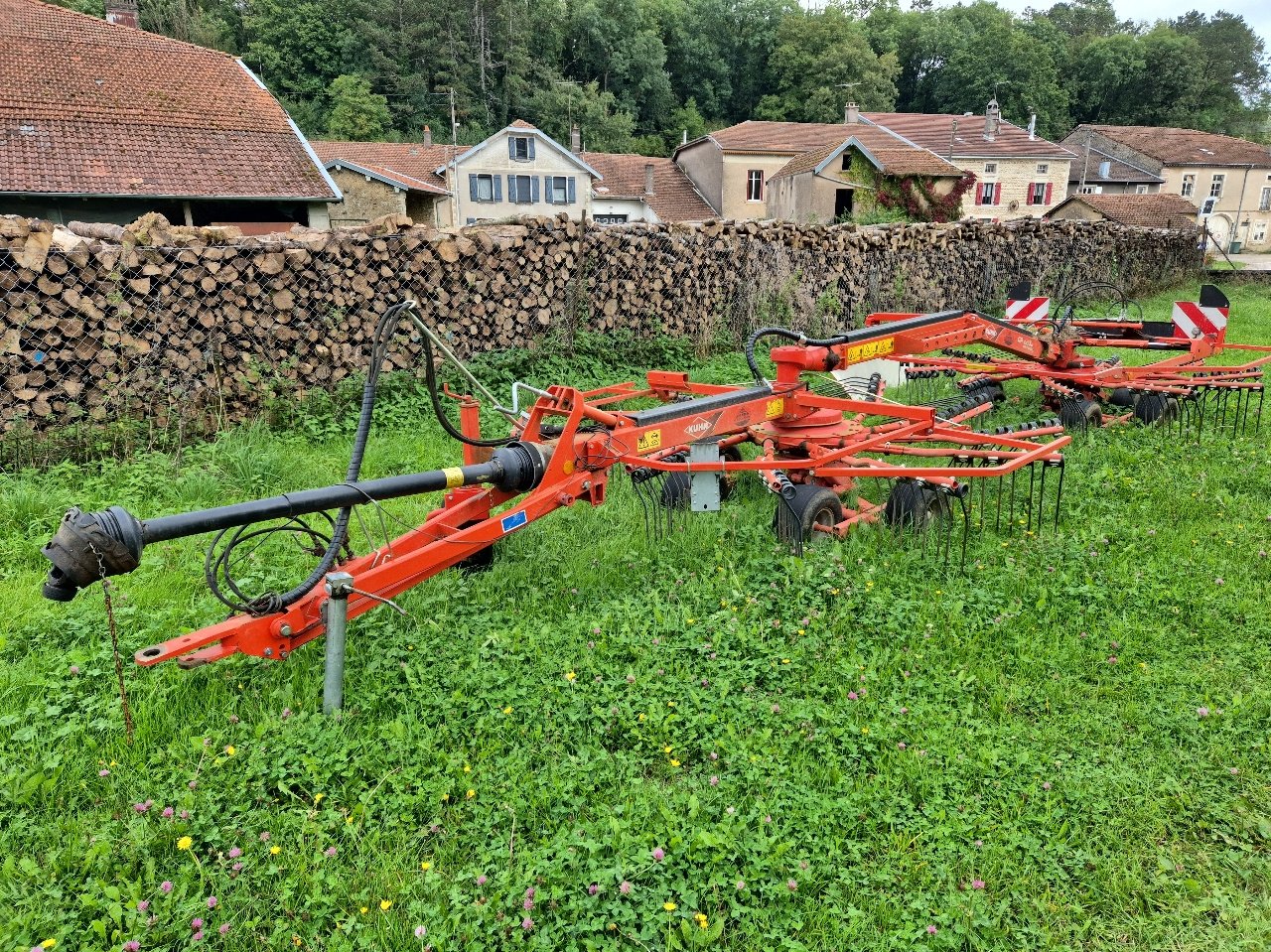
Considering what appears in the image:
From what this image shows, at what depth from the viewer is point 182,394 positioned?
6.46 meters

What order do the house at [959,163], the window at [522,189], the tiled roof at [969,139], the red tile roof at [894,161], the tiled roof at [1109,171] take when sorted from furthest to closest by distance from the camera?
the tiled roof at [1109,171], the tiled roof at [969,139], the house at [959,163], the window at [522,189], the red tile roof at [894,161]

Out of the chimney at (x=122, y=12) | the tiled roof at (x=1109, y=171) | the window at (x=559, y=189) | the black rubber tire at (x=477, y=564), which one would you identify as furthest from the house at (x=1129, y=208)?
the black rubber tire at (x=477, y=564)

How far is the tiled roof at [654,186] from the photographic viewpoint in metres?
41.7

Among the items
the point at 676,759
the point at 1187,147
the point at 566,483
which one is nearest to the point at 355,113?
the point at 1187,147

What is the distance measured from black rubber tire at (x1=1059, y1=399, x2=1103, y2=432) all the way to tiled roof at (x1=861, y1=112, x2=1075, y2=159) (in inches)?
1510

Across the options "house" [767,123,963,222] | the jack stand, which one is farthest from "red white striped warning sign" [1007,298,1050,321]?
"house" [767,123,963,222]

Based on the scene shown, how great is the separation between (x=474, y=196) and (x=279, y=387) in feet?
108

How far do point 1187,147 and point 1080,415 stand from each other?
2197 inches

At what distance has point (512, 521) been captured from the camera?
12.0ft

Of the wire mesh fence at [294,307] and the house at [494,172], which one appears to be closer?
the wire mesh fence at [294,307]

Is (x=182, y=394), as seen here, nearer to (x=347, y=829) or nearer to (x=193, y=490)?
(x=193, y=490)

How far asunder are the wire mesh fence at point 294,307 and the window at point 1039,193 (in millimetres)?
37511

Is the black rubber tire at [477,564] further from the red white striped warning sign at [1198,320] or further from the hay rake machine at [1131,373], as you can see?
the red white striped warning sign at [1198,320]

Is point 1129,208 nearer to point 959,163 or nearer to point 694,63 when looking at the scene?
point 959,163
